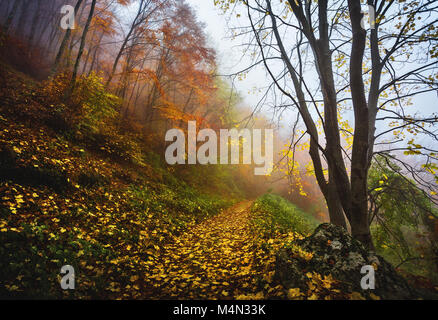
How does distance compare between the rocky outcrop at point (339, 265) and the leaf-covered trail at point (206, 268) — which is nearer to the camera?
the rocky outcrop at point (339, 265)

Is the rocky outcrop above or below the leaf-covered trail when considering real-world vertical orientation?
above

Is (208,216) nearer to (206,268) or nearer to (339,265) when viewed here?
(206,268)

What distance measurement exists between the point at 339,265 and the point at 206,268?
89.3 inches

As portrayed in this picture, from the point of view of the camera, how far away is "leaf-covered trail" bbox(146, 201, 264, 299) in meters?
2.77

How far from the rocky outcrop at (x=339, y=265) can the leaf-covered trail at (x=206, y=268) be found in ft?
2.13

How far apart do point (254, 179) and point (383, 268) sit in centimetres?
2355

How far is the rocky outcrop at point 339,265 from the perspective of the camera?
2062 millimetres

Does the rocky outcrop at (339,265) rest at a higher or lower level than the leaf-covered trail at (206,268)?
higher

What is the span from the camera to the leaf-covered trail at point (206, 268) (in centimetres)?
277

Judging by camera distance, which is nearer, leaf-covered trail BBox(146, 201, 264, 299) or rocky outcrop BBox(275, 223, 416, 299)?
rocky outcrop BBox(275, 223, 416, 299)

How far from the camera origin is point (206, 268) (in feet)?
11.5

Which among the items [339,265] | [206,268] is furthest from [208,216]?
[339,265]

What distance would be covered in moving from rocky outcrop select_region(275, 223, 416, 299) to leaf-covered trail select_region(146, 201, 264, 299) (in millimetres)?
650

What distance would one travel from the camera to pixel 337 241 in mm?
2703
